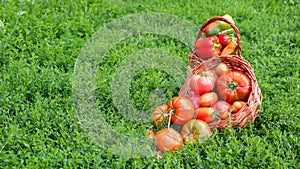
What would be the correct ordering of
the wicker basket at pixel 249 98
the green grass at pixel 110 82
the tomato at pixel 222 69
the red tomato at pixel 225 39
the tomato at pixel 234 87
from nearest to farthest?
the green grass at pixel 110 82, the wicker basket at pixel 249 98, the tomato at pixel 234 87, the tomato at pixel 222 69, the red tomato at pixel 225 39

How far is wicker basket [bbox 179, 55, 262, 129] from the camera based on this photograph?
12.1 feet

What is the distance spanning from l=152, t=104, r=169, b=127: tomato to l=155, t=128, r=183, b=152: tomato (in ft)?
0.79

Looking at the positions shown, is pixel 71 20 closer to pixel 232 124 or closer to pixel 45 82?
pixel 45 82

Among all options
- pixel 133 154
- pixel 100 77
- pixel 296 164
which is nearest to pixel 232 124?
pixel 296 164

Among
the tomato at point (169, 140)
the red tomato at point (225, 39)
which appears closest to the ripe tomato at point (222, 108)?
the tomato at point (169, 140)

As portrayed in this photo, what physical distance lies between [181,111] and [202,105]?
22 centimetres

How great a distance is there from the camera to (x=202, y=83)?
3885 millimetres

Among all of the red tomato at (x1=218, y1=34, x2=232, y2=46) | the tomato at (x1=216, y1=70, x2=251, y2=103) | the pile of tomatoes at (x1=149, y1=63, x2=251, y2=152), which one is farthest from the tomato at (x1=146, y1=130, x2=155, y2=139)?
the red tomato at (x1=218, y1=34, x2=232, y2=46)

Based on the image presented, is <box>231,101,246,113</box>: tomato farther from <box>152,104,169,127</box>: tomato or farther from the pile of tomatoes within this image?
<box>152,104,169,127</box>: tomato

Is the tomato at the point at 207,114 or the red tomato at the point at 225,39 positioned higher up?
the red tomato at the point at 225,39

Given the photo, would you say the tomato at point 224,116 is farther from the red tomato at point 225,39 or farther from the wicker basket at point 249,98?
the red tomato at point 225,39

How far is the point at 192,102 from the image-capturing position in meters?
3.85

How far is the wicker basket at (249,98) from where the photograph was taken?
3699mm

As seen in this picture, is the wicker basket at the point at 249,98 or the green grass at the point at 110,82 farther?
the wicker basket at the point at 249,98
